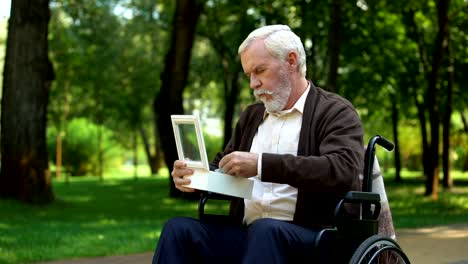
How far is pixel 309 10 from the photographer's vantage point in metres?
21.8

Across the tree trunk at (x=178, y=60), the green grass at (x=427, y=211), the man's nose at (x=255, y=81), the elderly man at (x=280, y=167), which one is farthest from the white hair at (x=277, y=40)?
the tree trunk at (x=178, y=60)

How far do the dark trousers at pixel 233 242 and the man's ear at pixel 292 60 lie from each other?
76 cm

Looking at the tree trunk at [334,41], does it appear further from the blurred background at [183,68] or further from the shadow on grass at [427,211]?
the shadow on grass at [427,211]

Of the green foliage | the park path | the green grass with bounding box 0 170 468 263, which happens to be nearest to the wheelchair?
the park path

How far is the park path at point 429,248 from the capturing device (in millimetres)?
A: 7547

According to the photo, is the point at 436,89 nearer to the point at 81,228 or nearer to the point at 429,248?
the point at 81,228

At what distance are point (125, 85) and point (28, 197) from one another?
21.9 meters

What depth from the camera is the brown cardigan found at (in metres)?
3.47

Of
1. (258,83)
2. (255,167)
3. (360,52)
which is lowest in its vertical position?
(255,167)

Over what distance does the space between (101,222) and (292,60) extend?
931cm

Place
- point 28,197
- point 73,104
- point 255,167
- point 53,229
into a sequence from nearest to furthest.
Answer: point 255,167 < point 53,229 < point 28,197 < point 73,104

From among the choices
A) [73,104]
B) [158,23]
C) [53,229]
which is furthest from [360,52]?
[73,104]

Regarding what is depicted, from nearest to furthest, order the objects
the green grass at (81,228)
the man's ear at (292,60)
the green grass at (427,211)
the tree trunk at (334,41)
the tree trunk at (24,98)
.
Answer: the man's ear at (292,60) < the green grass at (81,228) < the green grass at (427,211) < the tree trunk at (24,98) < the tree trunk at (334,41)

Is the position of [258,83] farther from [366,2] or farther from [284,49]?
[366,2]
